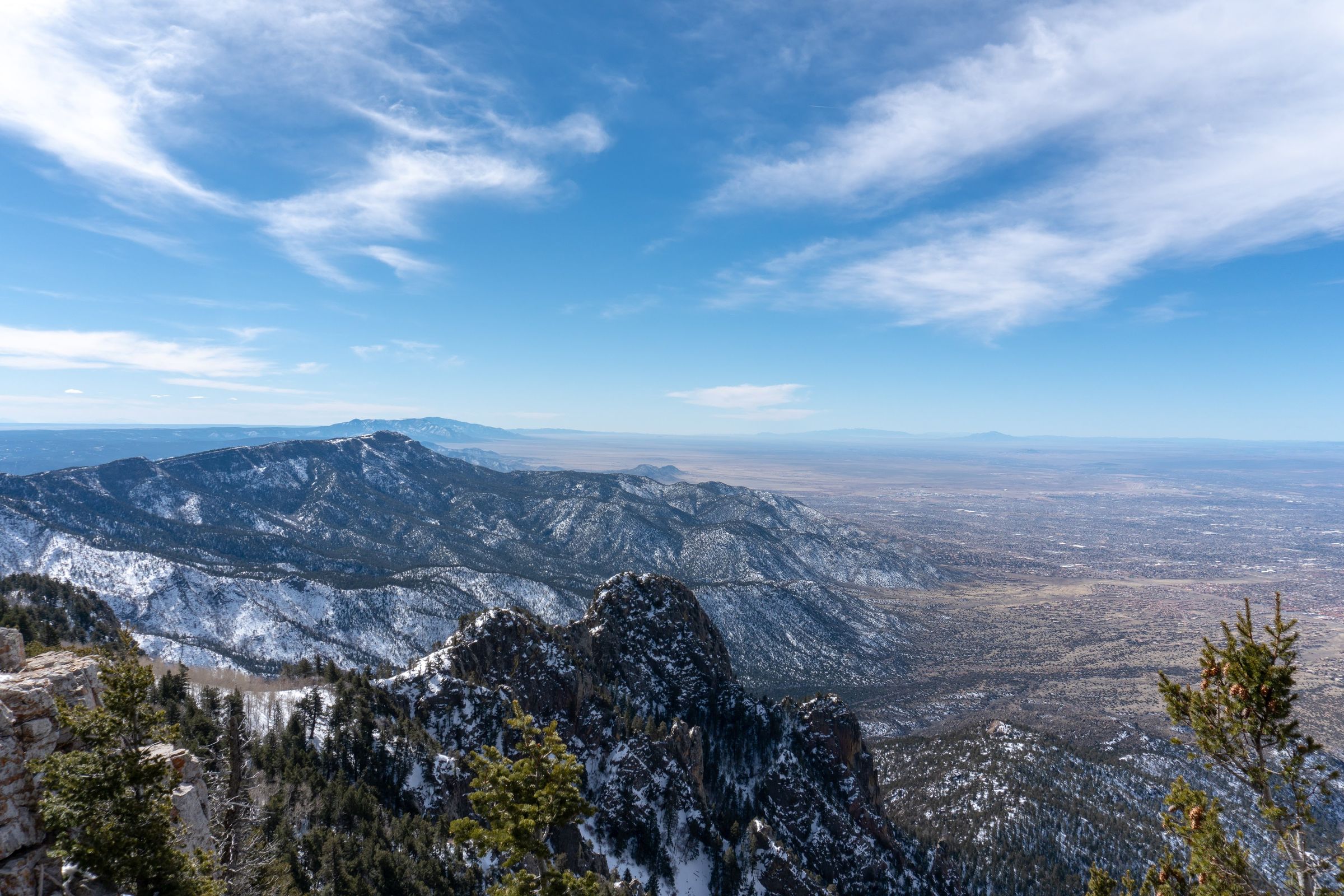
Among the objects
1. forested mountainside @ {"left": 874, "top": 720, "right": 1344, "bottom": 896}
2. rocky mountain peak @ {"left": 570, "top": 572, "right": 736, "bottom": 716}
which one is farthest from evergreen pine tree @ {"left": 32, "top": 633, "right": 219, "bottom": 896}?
forested mountainside @ {"left": 874, "top": 720, "right": 1344, "bottom": 896}

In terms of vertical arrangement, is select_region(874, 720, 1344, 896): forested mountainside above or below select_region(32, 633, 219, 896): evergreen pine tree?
below

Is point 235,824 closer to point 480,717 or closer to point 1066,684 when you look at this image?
point 480,717

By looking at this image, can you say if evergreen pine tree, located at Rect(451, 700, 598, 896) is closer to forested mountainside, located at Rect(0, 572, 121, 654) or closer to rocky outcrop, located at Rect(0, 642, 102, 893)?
rocky outcrop, located at Rect(0, 642, 102, 893)

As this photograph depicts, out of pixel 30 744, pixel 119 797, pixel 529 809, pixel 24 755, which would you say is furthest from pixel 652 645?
pixel 24 755

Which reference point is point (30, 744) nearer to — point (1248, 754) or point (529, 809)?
point (529, 809)

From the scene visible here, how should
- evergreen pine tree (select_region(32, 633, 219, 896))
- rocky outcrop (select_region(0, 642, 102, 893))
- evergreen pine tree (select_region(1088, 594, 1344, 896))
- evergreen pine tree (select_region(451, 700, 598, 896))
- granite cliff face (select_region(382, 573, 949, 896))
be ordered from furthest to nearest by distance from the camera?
granite cliff face (select_region(382, 573, 949, 896))
evergreen pine tree (select_region(451, 700, 598, 896))
evergreen pine tree (select_region(32, 633, 219, 896))
rocky outcrop (select_region(0, 642, 102, 893))
evergreen pine tree (select_region(1088, 594, 1344, 896))

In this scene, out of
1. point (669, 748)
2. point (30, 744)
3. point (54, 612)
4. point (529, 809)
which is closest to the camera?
point (30, 744)

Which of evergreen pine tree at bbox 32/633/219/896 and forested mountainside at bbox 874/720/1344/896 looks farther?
forested mountainside at bbox 874/720/1344/896

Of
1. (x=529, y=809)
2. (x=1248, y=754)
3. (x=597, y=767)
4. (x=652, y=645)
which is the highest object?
(x=1248, y=754)
